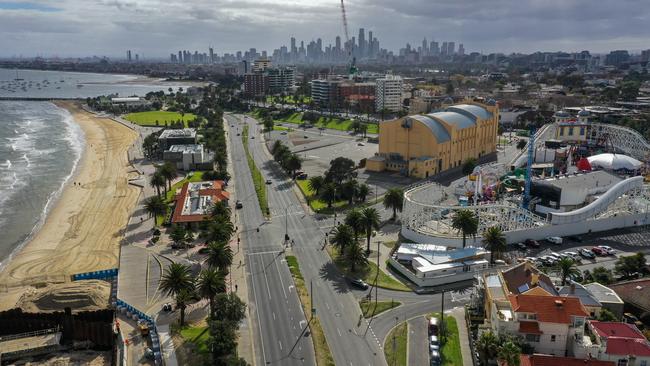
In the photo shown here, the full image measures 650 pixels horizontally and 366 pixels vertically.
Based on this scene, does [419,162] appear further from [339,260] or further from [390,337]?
[390,337]

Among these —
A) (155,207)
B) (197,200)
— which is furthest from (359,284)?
(197,200)

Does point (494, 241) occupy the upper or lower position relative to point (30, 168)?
upper

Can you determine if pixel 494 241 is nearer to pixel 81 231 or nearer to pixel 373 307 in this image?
pixel 373 307

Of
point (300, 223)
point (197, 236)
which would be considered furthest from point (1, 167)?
point (300, 223)

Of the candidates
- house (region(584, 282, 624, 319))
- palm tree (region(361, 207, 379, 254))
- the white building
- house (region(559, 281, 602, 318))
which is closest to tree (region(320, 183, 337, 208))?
palm tree (region(361, 207, 379, 254))

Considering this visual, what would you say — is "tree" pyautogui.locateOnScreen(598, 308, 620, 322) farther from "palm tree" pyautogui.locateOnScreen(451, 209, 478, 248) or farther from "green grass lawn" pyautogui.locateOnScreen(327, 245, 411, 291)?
"palm tree" pyautogui.locateOnScreen(451, 209, 478, 248)
